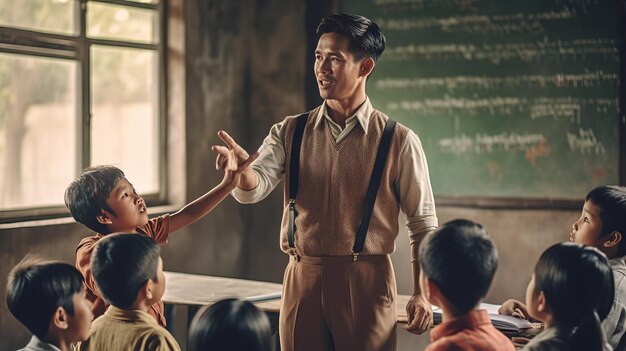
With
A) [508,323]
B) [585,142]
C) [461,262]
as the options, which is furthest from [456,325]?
[585,142]

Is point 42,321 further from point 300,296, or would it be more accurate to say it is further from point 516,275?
point 516,275

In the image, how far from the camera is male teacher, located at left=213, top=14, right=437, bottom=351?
2.58 meters

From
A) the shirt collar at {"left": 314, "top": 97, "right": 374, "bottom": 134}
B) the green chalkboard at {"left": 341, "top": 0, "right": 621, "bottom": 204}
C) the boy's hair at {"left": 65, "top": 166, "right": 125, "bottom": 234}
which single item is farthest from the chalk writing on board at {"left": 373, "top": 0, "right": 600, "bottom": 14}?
the boy's hair at {"left": 65, "top": 166, "right": 125, "bottom": 234}

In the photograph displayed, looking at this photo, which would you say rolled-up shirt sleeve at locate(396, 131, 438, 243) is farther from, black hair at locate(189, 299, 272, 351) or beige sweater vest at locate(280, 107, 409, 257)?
black hair at locate(189, 299, 272, 351)

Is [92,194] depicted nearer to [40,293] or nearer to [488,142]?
[40,293]

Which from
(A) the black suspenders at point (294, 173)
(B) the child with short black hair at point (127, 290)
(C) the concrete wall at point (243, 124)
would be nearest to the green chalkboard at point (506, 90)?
(C) the concrete wall at point (243, 124)

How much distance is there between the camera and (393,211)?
2629 mm

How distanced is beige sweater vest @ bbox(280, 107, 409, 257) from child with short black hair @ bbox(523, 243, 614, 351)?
29.2 inches

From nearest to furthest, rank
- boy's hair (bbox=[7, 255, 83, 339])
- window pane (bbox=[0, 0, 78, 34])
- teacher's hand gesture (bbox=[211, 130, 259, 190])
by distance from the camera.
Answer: boy's hair (bbox=[7, 255, 83, 339]), teacher's hand gesture (bbox=[211, 130, 259, 190]), window pane (bbox=[0, 0, 78, 34])

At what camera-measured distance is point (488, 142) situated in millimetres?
4555

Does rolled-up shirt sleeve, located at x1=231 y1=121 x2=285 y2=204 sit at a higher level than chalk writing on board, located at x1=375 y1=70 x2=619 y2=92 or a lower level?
lower

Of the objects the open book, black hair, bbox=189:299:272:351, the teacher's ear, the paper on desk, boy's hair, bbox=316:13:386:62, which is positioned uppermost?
boy's hair, bbox=316:13:386:62

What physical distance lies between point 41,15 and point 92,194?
1.85 m

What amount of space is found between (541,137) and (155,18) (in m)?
2.12
